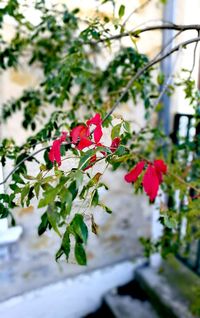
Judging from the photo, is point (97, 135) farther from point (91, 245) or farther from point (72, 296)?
point (72, 296)

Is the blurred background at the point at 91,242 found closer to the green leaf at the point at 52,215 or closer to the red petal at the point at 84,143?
the red petal at the point at 84,143

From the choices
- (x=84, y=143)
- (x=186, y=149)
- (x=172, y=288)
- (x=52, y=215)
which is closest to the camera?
(x=52, y=215)

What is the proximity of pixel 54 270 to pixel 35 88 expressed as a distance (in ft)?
3.89

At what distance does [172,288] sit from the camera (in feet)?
6.44

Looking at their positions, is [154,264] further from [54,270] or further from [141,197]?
[54,270]

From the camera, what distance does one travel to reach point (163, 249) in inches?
51.0

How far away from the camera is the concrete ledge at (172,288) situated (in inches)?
70.0

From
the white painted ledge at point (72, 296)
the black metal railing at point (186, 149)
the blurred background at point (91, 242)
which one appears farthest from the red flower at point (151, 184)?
the white painted ledge at point (72, 296)

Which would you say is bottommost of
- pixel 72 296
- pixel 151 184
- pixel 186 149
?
pixel 72 296

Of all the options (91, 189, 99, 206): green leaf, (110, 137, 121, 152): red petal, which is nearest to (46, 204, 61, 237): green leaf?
→ (91, 189, 99, 206): green leaf

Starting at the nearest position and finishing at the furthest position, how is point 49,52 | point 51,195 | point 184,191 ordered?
point 51,195
point 184,191
point 49,52

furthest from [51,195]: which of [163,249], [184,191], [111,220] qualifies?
[111,220]

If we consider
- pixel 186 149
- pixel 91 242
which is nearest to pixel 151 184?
pixel 186 149

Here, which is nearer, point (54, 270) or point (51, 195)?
point (51, 195)
